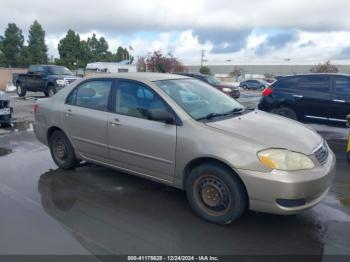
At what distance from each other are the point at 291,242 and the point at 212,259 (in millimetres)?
886

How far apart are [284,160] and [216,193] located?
32.0 inches

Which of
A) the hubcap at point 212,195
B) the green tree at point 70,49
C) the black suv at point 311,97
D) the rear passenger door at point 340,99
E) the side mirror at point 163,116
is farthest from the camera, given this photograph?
the green tree at point 70,49

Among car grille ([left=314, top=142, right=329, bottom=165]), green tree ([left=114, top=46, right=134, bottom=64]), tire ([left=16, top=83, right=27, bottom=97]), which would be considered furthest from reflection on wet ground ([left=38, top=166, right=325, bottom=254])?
green tree ([left=114, top=46, right=134, bottom=64])

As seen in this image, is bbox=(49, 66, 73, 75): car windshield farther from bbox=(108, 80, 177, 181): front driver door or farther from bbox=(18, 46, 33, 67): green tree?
bbox=(18, 46, 33, 67): green tree

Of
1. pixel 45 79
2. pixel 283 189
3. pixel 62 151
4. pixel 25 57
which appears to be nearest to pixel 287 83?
pixel 62 151

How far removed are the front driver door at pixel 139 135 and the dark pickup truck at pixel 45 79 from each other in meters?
14.4

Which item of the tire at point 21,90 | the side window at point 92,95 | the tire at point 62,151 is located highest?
the side window at point 92,95

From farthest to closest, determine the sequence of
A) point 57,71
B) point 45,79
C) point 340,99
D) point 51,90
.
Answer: point 57,71 → point 45,79 → point 51,90 → point 340,99

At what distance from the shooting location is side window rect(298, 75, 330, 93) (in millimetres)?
9109

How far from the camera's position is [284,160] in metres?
3.56

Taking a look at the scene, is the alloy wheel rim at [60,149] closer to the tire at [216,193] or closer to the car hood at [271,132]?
the tire at [216,193]

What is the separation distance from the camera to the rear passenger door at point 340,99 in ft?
28.8

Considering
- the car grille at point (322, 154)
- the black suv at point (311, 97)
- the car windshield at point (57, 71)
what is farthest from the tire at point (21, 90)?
the car grille at point (322, 154)

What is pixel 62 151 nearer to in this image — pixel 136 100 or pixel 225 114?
pixel 136 100
